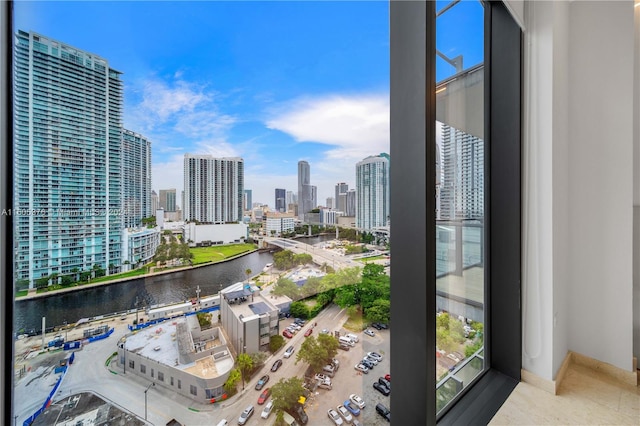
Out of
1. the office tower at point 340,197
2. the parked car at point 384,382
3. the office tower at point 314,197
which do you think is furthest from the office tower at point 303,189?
the parked car at point 384,382

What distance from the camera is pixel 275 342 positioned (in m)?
0.82

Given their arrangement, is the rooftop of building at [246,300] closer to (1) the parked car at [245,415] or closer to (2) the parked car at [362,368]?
(1) the parked car at [245,415]

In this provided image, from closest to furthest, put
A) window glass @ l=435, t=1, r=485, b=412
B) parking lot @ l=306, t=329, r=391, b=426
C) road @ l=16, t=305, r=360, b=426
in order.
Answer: road @ l=16, t=305, r=360, b=426 → parking lot @ l=306, t=329, r=391, b=426 → window glass @ l=435, t=1, r=485, b=412

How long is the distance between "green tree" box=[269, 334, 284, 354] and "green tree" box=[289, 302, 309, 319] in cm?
8

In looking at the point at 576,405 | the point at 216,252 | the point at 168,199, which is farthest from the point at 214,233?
the point at 576,405

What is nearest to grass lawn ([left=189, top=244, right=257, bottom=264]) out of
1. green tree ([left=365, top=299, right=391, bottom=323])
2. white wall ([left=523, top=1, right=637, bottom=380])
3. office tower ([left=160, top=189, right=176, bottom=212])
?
office tower ([left=160, top=189, right=176, bottom=212])

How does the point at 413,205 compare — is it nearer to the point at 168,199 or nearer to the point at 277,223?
the point at 277,223

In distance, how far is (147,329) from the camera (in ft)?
2.48

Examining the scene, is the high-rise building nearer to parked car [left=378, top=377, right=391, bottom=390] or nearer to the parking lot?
the parking lot

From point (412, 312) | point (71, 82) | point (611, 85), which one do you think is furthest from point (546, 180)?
point (71, 82)

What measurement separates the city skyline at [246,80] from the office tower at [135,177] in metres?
0.03

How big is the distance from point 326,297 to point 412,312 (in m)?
0.28

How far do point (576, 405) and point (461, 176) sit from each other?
3.93ft

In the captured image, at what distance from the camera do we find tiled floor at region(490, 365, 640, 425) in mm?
1161
